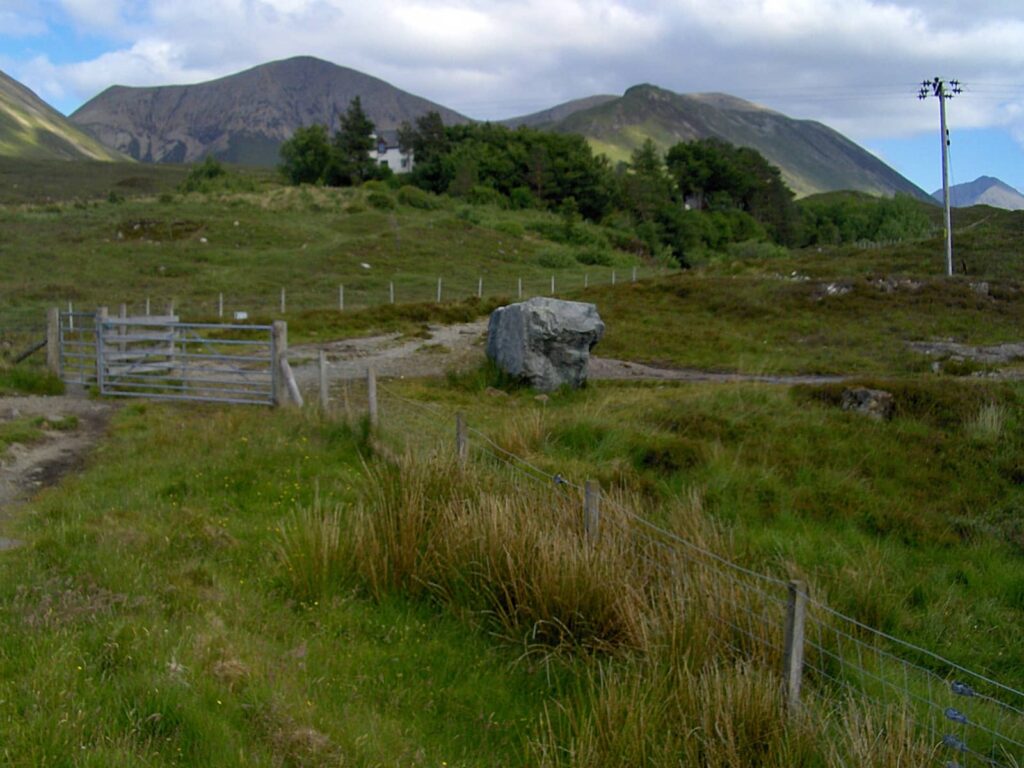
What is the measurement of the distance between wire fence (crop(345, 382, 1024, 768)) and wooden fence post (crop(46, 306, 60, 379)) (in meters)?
12.7

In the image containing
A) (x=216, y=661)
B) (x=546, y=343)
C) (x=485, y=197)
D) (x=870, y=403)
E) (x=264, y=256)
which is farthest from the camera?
(x=485, y=197)

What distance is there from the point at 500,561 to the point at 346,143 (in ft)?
297

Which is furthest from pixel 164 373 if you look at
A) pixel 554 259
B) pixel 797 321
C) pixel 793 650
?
pixel 554 259

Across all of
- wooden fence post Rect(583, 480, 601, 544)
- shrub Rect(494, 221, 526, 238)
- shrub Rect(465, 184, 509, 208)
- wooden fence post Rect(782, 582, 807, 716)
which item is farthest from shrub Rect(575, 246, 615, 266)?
wooden fence post Rect(782, 582, 807, 716)

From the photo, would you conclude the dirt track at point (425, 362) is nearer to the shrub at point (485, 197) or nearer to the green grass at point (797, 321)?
the green grass at point (797, 321)

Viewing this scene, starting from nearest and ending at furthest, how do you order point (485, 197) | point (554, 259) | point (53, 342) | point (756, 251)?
point (53, 342), point (554, 259), point (756, 251), point (485, 197)

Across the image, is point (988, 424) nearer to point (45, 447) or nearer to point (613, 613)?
point (613, 613)

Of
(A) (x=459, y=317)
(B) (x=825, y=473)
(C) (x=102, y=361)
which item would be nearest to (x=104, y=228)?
(A) (x=459, y=317)

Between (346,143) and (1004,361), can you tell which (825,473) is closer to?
(1004,361)

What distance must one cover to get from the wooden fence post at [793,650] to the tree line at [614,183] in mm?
69758

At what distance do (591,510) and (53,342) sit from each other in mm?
13704

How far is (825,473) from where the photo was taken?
1077 cm

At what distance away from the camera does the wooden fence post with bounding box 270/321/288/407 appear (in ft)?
46.3

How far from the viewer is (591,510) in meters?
6.34
